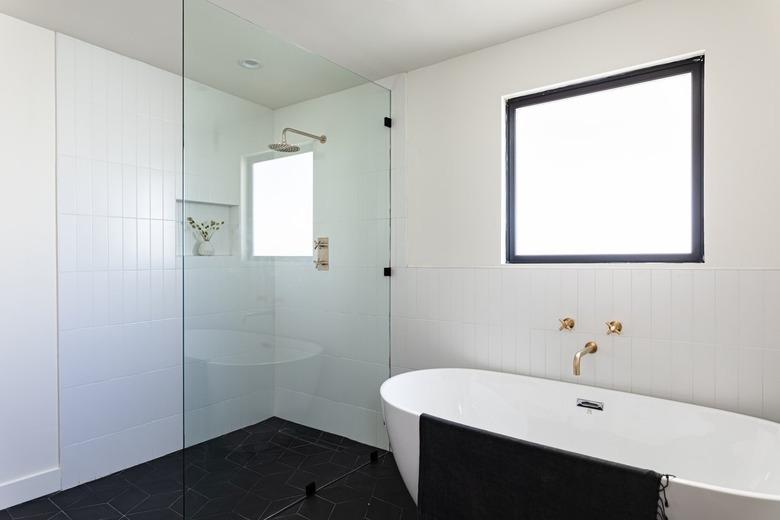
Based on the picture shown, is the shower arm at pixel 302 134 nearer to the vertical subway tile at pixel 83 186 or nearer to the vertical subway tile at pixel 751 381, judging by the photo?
the vertical subway tile at pixel 83 186

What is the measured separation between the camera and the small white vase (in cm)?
197

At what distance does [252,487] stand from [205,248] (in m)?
1.22

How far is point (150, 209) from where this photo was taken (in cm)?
293

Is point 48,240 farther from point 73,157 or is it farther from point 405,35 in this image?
point 405,35

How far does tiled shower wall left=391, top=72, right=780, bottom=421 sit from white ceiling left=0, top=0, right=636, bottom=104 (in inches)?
22.9

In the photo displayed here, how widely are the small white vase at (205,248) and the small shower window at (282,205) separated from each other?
21 cm

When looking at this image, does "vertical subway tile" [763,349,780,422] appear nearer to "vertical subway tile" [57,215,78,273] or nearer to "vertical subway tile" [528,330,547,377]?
"vertical subway tile" [528,330,547,377]

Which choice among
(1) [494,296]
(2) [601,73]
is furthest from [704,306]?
(2) [601,73]

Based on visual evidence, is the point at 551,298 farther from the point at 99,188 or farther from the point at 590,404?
the point at 99,188

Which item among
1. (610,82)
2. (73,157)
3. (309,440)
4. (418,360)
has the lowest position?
(309,440)

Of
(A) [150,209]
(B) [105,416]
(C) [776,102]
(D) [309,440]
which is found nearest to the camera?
(C) [776,102]

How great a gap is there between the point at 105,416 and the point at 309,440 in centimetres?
131

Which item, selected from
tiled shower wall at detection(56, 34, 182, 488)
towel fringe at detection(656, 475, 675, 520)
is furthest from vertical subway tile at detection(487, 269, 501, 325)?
tiled shower wall at detection(56, 34, 182, 488)

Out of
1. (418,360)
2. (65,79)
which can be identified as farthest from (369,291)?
(65,79)
